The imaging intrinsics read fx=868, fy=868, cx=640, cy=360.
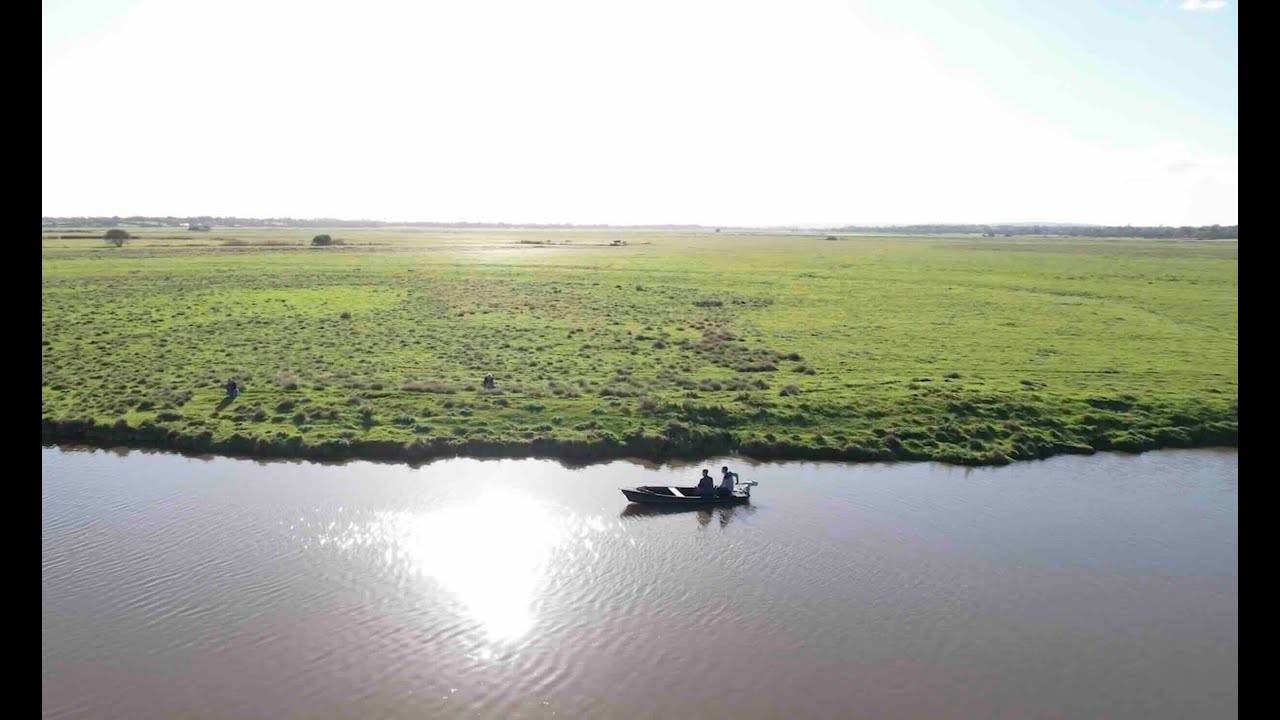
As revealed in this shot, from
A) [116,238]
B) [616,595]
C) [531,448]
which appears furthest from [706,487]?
[116,238]

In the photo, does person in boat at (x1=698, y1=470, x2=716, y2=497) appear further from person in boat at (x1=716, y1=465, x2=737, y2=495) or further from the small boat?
person in boat at (x1=716, y1=465, x2=737, y2=495)

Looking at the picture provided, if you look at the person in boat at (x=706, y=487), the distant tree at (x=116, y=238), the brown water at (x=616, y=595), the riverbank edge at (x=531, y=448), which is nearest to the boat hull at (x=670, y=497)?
the person in boat at (x=706, y=487)

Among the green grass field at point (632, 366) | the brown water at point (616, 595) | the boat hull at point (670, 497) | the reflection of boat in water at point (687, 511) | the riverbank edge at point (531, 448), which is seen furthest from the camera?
the green grass field at point (632, 366)

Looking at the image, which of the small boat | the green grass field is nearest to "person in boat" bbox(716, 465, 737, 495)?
the small boat

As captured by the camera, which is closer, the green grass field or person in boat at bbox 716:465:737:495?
person in boat at bbox 716:465:737:495

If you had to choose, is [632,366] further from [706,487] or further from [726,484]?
[706,487]

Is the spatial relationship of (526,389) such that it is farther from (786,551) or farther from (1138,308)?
(1138,308)

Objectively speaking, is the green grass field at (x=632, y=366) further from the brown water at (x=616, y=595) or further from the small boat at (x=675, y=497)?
the small boat at (x=675, y=497)
